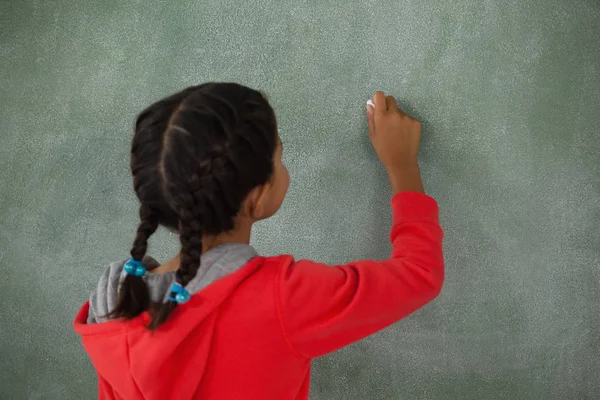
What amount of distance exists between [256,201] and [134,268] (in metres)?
0.17

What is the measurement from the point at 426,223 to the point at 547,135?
0.25m

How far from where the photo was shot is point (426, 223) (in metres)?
0.80

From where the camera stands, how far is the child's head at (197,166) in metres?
0.67

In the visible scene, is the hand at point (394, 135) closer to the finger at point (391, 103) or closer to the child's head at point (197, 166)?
the finger at point (391, 103)

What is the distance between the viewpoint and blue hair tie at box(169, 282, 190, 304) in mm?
691

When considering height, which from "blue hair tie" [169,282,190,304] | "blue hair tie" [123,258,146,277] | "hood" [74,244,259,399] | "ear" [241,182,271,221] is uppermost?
"ear" [241,182,271,221]

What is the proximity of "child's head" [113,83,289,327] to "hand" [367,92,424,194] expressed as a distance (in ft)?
0.73

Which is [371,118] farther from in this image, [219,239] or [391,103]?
[219,239]

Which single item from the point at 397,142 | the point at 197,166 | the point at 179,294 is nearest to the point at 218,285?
the point at 179,294

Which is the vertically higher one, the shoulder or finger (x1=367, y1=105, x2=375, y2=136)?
finger (x1=367, y1=105, x2=375, y2=136)

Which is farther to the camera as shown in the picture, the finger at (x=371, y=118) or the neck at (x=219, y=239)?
the finger at (x=371, y=118)

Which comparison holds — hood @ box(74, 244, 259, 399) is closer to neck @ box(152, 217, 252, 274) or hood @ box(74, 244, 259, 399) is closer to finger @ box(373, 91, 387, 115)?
neck @ box(152, 217, 252, 274)

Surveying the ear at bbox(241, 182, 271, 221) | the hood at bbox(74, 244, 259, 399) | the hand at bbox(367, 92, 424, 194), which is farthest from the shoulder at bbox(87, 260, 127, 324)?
the hand at bbox(367, 92, 424, 194)

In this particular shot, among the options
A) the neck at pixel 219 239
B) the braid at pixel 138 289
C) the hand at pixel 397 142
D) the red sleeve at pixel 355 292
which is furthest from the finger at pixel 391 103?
the braid at pixel 138 289
